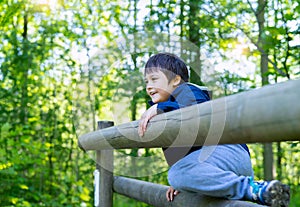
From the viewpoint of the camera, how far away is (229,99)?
98 centimetres

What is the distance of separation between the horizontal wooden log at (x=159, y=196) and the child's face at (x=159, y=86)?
38 centimetres

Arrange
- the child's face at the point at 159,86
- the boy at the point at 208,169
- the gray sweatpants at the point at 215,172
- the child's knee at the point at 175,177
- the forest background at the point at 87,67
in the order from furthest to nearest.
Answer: the forest background at the point at 87,67, the child's face at the point at 159,86, the child's knee at the point at 175,177, the gray sweatpants at the point at 215,172, the boy at the point at 208,169

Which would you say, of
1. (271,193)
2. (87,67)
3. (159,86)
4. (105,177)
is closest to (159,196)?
(159,86)

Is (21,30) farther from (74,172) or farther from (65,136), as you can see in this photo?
(74,172)

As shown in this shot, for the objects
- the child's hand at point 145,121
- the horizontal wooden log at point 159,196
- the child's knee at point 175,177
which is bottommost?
the horizontal wooden log at point 159,196

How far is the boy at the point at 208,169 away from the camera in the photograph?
1.57 meters

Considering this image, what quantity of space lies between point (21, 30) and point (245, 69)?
3.54 m

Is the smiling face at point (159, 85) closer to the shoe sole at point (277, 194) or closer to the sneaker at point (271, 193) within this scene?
the sneaker at point (271, 193)

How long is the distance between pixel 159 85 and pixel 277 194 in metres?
0.92

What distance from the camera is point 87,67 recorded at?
509 centimetres

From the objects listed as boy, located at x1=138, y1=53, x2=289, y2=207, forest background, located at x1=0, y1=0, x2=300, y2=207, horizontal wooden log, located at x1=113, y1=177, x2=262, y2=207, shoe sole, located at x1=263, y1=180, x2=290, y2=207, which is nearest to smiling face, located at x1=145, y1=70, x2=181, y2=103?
boy, located at x1=138, y1=53, x2=289, y2=207

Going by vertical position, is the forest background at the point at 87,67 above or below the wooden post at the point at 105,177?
above

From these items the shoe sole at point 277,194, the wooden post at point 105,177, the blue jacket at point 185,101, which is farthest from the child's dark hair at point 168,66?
the shoe sole at point 277,194

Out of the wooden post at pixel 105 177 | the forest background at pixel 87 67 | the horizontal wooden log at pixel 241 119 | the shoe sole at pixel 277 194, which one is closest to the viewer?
the horizontal wooden log at pixel 241 119
